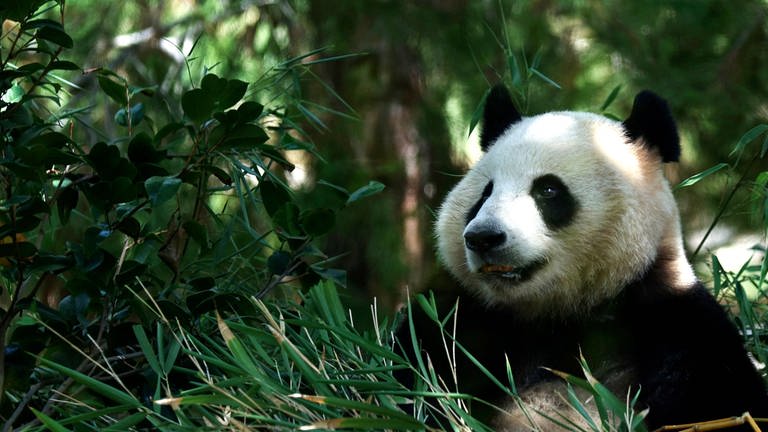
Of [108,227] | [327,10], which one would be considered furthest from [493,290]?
[327,10]

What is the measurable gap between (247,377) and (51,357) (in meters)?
0.65

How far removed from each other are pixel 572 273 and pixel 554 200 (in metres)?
0.22

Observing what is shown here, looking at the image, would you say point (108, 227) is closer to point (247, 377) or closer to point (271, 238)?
point (247, 377)

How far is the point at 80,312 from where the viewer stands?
8.13ft

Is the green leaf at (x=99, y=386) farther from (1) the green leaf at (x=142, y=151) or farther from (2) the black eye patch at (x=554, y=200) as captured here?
(2) the black eye patch at (x=554, y=200)

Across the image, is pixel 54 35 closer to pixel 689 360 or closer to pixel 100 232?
pixel 100 232

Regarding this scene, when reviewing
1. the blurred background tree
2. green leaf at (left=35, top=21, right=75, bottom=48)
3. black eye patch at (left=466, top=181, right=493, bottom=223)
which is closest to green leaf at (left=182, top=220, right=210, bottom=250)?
green leaf at (left=35, top=21, right=75, bottom=48)

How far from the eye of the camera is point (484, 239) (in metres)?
2.73

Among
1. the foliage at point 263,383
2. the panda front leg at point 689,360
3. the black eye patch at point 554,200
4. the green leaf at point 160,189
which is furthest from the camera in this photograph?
the black eye patch at point 554,200

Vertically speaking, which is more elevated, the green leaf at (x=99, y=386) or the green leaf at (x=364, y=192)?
the green leaf at (x=364, y=192)

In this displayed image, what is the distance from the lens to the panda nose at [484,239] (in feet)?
8.92

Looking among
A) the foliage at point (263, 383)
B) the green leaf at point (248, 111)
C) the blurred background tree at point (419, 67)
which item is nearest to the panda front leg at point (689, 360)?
the foliage at point (263, 383)

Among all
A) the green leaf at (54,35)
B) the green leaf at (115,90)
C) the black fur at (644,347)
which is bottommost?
the black fur at (644,347)

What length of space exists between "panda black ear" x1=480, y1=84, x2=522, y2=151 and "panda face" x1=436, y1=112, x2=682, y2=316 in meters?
0.24
